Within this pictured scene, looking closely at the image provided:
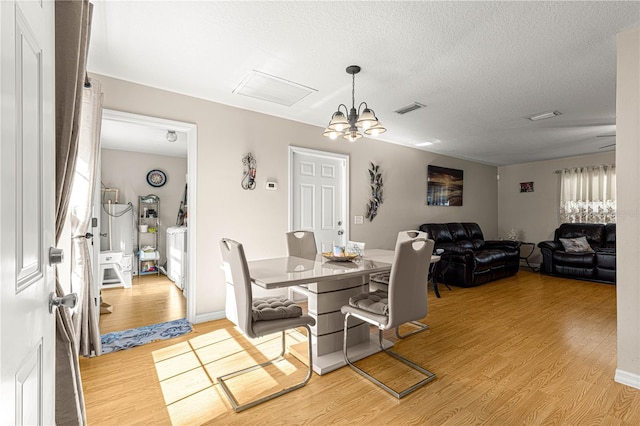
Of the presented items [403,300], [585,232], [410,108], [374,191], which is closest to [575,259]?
[585,232]

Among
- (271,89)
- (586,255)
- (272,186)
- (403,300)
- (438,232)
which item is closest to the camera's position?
(403,300)

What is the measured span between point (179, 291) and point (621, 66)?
5373 millimetres

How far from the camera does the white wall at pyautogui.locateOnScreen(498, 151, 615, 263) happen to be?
6.66 meters

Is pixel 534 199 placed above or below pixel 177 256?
above

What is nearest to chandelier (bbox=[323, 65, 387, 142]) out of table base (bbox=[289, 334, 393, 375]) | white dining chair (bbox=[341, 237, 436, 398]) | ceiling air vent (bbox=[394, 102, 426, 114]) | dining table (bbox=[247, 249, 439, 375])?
white dining chair (bbox=[341, 237, 436, 398])

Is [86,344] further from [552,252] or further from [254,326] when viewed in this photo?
[552,252]

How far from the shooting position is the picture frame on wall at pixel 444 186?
5898mm

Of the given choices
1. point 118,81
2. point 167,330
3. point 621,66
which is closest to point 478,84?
point 621,66

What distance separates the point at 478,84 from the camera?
119 inches

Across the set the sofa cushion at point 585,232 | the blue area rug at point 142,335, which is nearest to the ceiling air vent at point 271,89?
the blue area rug at point 142,335

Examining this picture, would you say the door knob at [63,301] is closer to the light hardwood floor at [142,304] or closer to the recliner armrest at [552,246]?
the light hardwood floor at [142,304]

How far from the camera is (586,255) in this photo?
536 cm

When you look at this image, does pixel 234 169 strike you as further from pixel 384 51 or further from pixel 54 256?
pixel 54 256

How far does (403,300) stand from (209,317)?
2247 millimetres
